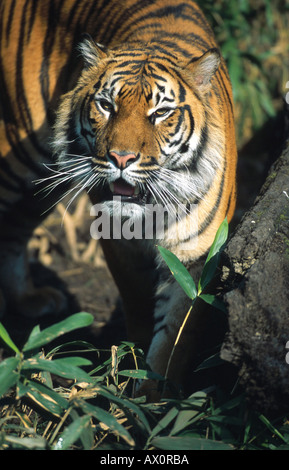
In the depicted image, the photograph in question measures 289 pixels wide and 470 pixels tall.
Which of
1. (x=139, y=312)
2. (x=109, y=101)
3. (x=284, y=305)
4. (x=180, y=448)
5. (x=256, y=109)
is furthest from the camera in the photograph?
(x=256, y=109)

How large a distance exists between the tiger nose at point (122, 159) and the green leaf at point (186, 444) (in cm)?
95

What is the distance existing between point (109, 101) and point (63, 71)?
0.60 meters

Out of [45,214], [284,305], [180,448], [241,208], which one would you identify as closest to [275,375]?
[284,305]

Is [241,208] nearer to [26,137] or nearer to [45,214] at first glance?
[45,214]

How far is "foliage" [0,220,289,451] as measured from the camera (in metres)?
1.82

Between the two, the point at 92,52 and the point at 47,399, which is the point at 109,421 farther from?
the point at 92,52

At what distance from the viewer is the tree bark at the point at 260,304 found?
185cm

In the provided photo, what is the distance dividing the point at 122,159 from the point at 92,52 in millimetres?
567

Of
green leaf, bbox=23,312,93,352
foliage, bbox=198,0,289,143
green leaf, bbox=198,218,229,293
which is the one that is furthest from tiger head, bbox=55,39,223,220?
foliage, bbox=198,0,289,143

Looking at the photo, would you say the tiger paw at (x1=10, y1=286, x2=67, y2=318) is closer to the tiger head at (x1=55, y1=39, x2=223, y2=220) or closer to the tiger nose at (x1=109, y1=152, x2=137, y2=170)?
the tiger head at (x1=55, y1=39, x2=223, y2=220)

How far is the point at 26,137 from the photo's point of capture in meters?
3.02

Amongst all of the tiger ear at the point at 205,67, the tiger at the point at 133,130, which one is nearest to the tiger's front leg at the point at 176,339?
the tiger at the point at 133,130

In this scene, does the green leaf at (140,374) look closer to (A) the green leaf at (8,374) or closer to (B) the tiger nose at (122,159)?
(A) the green leaf at (8,374)
